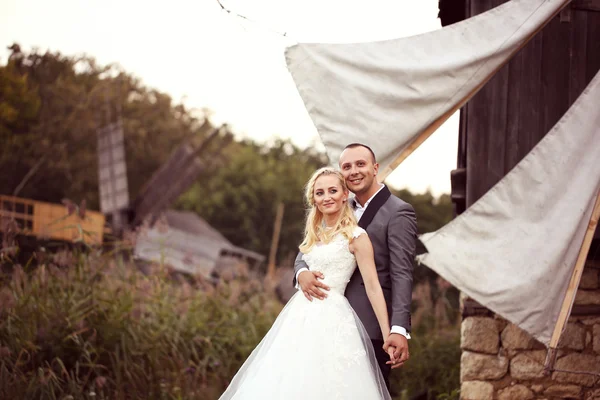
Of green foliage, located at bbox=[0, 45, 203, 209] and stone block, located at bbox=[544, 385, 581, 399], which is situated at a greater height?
green foliage, located at bbox=[0, 45, 203, 209]

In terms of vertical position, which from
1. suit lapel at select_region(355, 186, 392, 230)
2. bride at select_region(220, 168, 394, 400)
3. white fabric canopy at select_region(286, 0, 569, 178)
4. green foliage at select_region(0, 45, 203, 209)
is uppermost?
green foliage at select_region(0, 45, 203, 209)

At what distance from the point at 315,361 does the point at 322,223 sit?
79cm

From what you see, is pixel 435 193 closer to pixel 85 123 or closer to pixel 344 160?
pixel 85 123

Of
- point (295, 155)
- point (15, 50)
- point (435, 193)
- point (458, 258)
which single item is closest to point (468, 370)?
point (458, 258)

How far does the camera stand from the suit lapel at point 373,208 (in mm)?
3857

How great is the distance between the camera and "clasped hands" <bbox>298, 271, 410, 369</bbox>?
348 centimetres

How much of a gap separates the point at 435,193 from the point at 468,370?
26763 mm

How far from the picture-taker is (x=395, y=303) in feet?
11.7

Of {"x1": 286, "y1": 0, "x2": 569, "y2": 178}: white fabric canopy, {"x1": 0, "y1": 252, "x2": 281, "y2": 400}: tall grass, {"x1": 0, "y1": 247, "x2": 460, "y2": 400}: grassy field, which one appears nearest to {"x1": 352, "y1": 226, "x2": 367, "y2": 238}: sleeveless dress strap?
{"x1": 286, "y1": 0, "x2": 569, "y2": 178}: white fabric canopy

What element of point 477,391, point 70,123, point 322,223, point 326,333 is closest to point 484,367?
point 477,391

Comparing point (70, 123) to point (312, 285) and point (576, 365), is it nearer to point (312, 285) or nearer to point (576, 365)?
point (576, 365)

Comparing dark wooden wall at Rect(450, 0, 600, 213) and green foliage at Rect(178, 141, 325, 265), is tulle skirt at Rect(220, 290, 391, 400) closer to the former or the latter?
dark wooden wall at Rect(450, 0, 600, 213)

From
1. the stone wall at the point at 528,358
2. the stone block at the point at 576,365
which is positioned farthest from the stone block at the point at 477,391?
the stone block at the point at 576,365

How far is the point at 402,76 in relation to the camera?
474 cm
